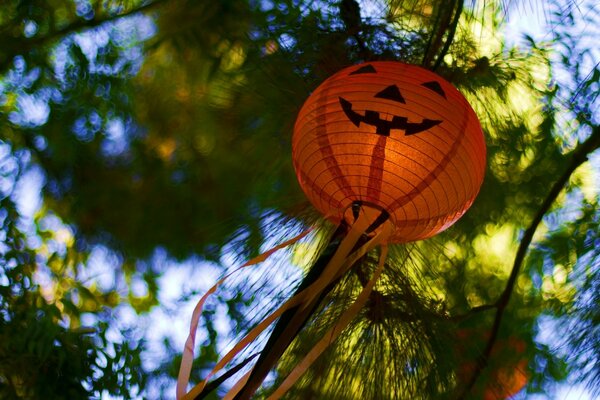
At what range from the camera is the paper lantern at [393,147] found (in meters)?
0.97

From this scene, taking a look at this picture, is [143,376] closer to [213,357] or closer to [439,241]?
[213,357]

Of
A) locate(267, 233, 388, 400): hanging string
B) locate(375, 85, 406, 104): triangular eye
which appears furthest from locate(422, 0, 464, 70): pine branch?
locate(267, 233, 388, 400): hanging string

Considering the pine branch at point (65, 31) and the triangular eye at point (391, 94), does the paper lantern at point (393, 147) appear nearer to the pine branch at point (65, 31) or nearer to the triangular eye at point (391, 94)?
the triangular eye at point (391, 94)

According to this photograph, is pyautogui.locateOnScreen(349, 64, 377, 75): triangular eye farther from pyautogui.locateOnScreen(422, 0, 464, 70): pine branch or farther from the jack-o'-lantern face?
pyautogui.locateOnScreen(422, 0, 464, 70): pine branch

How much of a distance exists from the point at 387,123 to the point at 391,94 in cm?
5

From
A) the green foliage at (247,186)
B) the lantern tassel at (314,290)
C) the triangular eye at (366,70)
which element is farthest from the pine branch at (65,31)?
the lantern tassel at (314,290)

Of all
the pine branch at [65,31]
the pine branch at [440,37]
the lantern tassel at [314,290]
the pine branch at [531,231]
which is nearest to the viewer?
the lantern tassel at [314,290]

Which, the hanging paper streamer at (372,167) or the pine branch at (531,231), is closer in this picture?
the hanging paper streamer at (372,167)

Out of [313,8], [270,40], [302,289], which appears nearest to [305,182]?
[302,289]

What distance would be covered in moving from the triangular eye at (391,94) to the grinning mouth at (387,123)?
26 millimetres

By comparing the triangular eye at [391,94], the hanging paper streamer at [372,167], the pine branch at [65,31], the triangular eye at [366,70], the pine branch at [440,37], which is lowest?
the hanging paper streamer at [372,167]

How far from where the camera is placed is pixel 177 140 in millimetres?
1973

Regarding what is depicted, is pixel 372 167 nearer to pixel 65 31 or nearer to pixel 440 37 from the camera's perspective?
pixel 440 37

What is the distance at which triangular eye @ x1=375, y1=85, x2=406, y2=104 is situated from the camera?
3.23 ft
